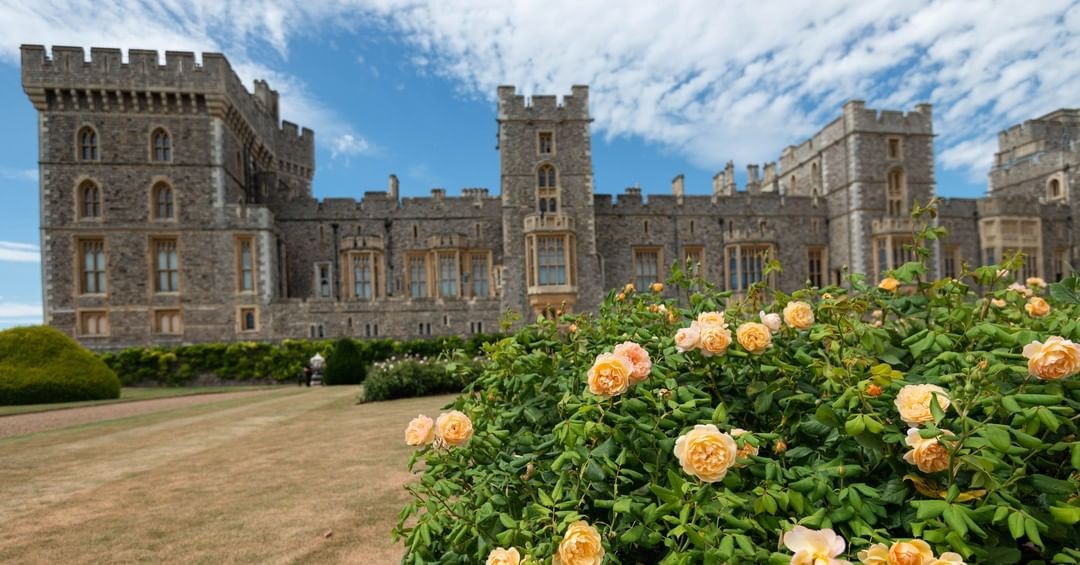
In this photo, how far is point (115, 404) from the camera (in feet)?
51.2

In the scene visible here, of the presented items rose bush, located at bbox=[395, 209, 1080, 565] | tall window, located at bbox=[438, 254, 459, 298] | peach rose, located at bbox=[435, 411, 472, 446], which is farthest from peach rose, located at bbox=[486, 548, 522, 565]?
tall window, located at bbox=[438, 254, 459, 298]

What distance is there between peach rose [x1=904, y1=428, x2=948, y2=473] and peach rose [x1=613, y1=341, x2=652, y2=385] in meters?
0.85

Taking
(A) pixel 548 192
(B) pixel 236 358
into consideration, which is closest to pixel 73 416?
(B) pixel 236 358

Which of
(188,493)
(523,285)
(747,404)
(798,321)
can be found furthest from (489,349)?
(523,285)

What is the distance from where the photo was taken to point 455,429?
2.39 meters

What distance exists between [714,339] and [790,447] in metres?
0.52

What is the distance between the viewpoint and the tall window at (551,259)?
25.7 metres

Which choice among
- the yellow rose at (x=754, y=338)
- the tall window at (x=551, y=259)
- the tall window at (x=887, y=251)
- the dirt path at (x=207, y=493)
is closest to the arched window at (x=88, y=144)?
the dirt path at (x=207, y=493)

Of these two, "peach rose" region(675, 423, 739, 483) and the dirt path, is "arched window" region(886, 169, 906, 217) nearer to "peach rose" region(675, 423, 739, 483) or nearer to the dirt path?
the dirt path

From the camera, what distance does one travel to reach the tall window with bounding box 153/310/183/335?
78.0ft

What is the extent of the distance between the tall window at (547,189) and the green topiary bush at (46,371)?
17.1 meters

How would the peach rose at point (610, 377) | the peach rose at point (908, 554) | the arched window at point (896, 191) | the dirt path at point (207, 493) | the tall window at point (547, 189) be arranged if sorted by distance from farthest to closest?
the arched window at point (896, 191) < the tall window at point (547, 189) < the dirt path at point (207, 493) < the peach rose at point (610, 377) < the peach rose at point (908, 554)

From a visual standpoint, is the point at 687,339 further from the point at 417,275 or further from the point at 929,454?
the point at 417,275

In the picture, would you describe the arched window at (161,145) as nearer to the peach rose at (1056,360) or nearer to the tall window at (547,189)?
the tall window at (547,189)
